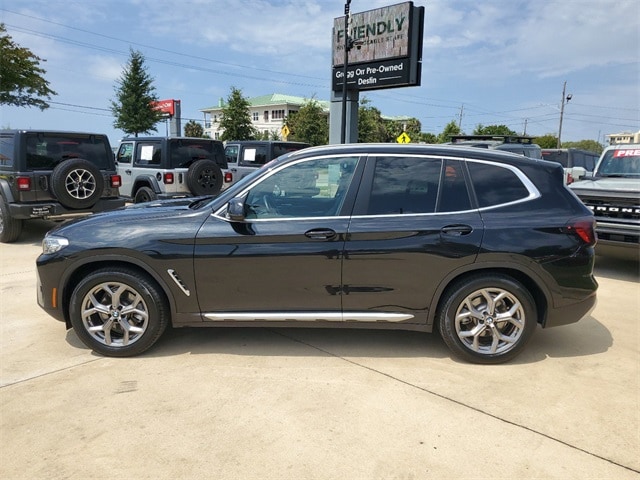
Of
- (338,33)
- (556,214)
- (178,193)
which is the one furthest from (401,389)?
(338,33)

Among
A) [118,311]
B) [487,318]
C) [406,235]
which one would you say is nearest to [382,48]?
[406,235]

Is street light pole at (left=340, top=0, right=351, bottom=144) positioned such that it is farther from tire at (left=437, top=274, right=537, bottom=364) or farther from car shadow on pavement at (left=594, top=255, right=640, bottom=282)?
tire at (left=437, top=274, right=537, bottom=364)

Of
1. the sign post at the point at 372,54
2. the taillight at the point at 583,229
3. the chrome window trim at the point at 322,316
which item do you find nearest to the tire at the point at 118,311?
the chrome window trim at the point at 322,316

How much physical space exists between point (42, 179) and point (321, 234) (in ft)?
20.9

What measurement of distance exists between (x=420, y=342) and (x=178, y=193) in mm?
7443

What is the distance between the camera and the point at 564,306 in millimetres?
3520

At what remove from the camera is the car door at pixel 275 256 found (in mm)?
3459

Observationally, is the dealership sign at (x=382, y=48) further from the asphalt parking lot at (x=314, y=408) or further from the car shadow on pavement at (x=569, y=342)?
the asphalt parking lot at (x=314, y=408)

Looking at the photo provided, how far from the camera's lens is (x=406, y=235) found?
3.43 meters

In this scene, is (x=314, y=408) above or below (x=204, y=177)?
below

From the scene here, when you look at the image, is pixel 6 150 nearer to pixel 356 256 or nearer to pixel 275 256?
pixel 275 256

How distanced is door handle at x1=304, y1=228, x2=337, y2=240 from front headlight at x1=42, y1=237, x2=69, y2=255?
76.2 inches

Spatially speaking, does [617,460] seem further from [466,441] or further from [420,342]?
[420,342]

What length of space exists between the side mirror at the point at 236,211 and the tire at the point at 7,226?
6.33 m
